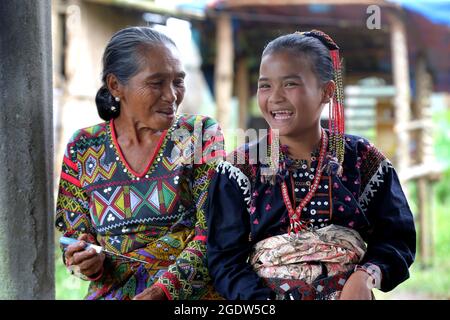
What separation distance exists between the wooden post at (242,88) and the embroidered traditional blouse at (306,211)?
27.7ft

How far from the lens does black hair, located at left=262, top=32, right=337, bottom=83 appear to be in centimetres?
257

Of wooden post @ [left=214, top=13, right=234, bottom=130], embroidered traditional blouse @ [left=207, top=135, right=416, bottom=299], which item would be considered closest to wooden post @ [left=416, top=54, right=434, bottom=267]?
wooden post @ [left=214, top=13, right=234, bottom=130]

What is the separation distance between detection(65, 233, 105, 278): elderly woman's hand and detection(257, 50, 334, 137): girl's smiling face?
0.92 m

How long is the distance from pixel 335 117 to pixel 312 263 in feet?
1.97

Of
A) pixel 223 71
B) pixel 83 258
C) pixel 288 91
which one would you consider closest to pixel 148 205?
pixel 83 258

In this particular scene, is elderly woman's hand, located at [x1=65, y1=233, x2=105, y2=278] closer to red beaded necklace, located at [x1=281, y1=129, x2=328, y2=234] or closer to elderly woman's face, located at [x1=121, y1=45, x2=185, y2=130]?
elderly woman's face, located at [x1=121, y1=45, x2=185, y2=130]

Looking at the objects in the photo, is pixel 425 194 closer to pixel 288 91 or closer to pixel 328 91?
pixel 328 91

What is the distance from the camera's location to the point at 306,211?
2.51 meters

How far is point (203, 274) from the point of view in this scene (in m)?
2.73

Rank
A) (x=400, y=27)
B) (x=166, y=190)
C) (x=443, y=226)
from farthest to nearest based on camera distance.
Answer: (x=443, y=226) → (x=400, y=27) → (x=166, y=190)

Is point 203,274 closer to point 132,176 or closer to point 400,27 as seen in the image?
point 132,176

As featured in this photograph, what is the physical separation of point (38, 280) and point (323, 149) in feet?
4.59

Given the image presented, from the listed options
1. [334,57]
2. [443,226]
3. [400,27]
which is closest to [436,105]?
[443,226]
